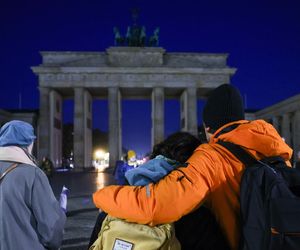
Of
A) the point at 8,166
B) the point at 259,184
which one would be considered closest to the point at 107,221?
the point at 259,184

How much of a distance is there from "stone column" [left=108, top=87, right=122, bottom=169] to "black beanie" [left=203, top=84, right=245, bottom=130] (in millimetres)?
45951

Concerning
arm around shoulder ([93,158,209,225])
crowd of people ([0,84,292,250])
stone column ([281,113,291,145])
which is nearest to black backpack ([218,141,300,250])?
crowd of people ([0,84,292,250])

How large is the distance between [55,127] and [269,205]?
51.0m

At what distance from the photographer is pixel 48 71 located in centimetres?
4712

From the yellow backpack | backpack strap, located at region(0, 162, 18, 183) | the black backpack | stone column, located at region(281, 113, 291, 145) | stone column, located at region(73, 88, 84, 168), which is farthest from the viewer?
stone column, located at region(73, 88, 84, 168)

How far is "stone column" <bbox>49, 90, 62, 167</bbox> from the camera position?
48.4 meters

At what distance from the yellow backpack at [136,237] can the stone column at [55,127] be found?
154 feet

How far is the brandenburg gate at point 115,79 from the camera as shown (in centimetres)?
4731

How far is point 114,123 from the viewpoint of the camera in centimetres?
4894

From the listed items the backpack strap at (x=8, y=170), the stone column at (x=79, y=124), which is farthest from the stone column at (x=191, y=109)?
the backpack strap at (x=8, y=170)

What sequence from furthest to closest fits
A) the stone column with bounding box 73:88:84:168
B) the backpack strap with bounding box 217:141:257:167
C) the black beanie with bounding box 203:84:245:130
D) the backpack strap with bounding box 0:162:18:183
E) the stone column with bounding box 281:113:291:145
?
the stone column with bounding box 73:88:84:168
the stone column with bounding box 281:113:291:145
the backpack strap with bounding box 0:162:18:183
the black beanie with bounding box 203:84:245:130
the backpack strap with bounding box 217:141:257:167

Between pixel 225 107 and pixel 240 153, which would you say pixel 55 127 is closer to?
pixel 225 107

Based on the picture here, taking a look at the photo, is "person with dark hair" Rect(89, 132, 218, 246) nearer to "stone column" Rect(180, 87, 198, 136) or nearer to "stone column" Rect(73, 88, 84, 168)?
"stone column" Rect(73, 88, 84, 168)

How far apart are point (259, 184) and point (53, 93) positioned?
161 ft
